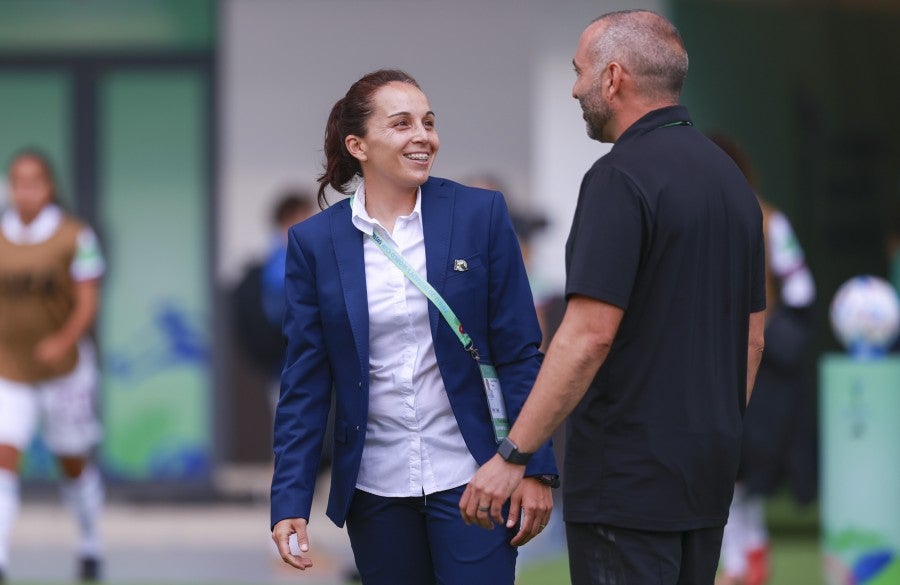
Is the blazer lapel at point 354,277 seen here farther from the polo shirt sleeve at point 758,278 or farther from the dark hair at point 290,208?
the dark hair at point 290,208

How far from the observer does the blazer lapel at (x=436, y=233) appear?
4242 mm

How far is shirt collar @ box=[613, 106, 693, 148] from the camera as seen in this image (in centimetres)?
419

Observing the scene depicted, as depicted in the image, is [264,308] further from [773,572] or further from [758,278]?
[758,278]

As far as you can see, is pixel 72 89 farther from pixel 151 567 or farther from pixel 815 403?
pixel 815 403

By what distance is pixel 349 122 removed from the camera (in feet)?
14.6

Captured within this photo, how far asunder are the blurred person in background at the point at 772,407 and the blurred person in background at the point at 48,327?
3.28 meters

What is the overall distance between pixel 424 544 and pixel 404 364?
17.7 inches

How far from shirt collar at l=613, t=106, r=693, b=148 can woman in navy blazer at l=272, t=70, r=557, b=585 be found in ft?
1.24

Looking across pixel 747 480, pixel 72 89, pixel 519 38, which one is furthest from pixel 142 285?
pixel 747 480

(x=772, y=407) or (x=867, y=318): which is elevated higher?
(x=867, y=318)

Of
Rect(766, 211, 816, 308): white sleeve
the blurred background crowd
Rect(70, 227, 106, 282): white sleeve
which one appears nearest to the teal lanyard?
Rect(766, 211, 816, 308): white sleeve

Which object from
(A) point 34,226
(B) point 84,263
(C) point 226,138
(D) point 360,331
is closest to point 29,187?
(A) point 34,226

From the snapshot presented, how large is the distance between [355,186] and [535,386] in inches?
39.0

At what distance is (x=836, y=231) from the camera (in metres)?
13.4
